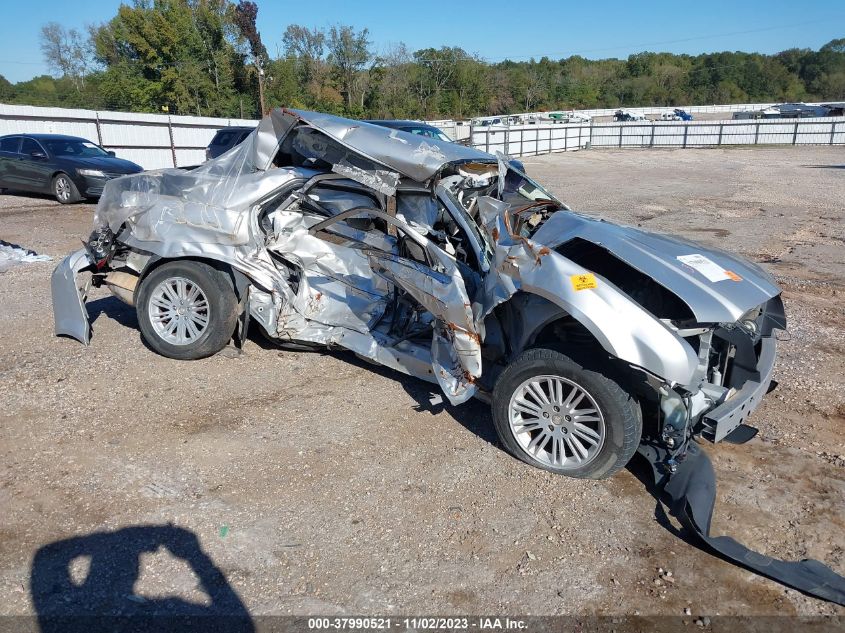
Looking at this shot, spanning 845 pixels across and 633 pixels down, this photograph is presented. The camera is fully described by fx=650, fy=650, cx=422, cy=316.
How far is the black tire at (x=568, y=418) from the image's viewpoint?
351 cm

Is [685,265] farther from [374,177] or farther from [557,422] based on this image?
[374,177]

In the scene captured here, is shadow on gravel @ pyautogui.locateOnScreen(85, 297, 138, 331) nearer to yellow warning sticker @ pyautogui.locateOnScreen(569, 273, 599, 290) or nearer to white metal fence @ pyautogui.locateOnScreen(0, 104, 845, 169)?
yellow warning sticker @ pyautogui.locateOnScreen(569, 273, 599, 290)

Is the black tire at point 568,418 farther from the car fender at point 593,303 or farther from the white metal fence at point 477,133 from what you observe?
the white metal fence at point 477,133

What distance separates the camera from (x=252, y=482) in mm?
3766

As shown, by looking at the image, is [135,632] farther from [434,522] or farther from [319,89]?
[319,89]

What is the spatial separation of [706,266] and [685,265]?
200 millimetres

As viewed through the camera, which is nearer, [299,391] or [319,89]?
[299,391]

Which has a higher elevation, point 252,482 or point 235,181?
point 235,181

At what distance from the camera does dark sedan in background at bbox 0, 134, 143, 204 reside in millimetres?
13867

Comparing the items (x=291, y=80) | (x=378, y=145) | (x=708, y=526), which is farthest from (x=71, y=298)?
(x=291, y=80)

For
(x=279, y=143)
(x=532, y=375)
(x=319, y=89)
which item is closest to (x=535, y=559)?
(x=532, y=375)

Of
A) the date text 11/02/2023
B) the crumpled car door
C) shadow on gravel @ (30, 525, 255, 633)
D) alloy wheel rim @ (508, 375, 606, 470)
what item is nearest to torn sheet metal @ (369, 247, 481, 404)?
the crumpled car door

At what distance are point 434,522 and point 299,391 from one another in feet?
6.23

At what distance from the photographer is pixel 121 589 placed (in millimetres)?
2885
